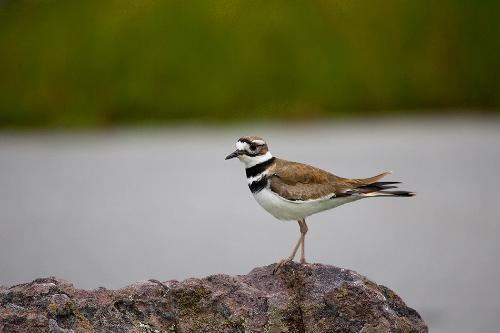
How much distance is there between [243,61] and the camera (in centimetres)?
2275

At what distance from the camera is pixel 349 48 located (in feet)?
76.7

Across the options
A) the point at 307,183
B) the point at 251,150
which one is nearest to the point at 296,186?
the point at 307,183

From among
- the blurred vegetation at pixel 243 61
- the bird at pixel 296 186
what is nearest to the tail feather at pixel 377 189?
the bird at pixel 296 186

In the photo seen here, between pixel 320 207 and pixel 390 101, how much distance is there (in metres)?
16.5

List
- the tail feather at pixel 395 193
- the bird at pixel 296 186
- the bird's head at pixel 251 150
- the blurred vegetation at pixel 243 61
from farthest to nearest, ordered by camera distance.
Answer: the blurred vegetation at pixel 243 61 → the bird's head at pixel 251 150 → the bird at pixel 296 186 → the tail feather at pixel 395 193

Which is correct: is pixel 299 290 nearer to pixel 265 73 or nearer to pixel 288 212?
pixel 288 212

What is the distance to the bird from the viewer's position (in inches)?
264

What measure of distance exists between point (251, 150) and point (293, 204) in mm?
573

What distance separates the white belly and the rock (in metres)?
A: 1.02

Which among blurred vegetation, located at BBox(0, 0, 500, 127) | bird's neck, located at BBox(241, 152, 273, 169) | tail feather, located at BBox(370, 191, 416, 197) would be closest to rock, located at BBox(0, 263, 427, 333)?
tail feather, located at BBox(370, 191, 416, 197)

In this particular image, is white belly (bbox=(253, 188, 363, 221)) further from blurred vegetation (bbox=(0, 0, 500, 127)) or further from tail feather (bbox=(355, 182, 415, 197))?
blurred vegetation (bbox=(0, 0, 500, 127))

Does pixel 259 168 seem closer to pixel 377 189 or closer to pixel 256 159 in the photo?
pixel 256 159

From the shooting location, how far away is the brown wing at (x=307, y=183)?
6.75 metres

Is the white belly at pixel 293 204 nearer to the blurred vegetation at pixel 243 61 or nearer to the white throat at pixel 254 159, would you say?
the white throat at pixel 254 159
